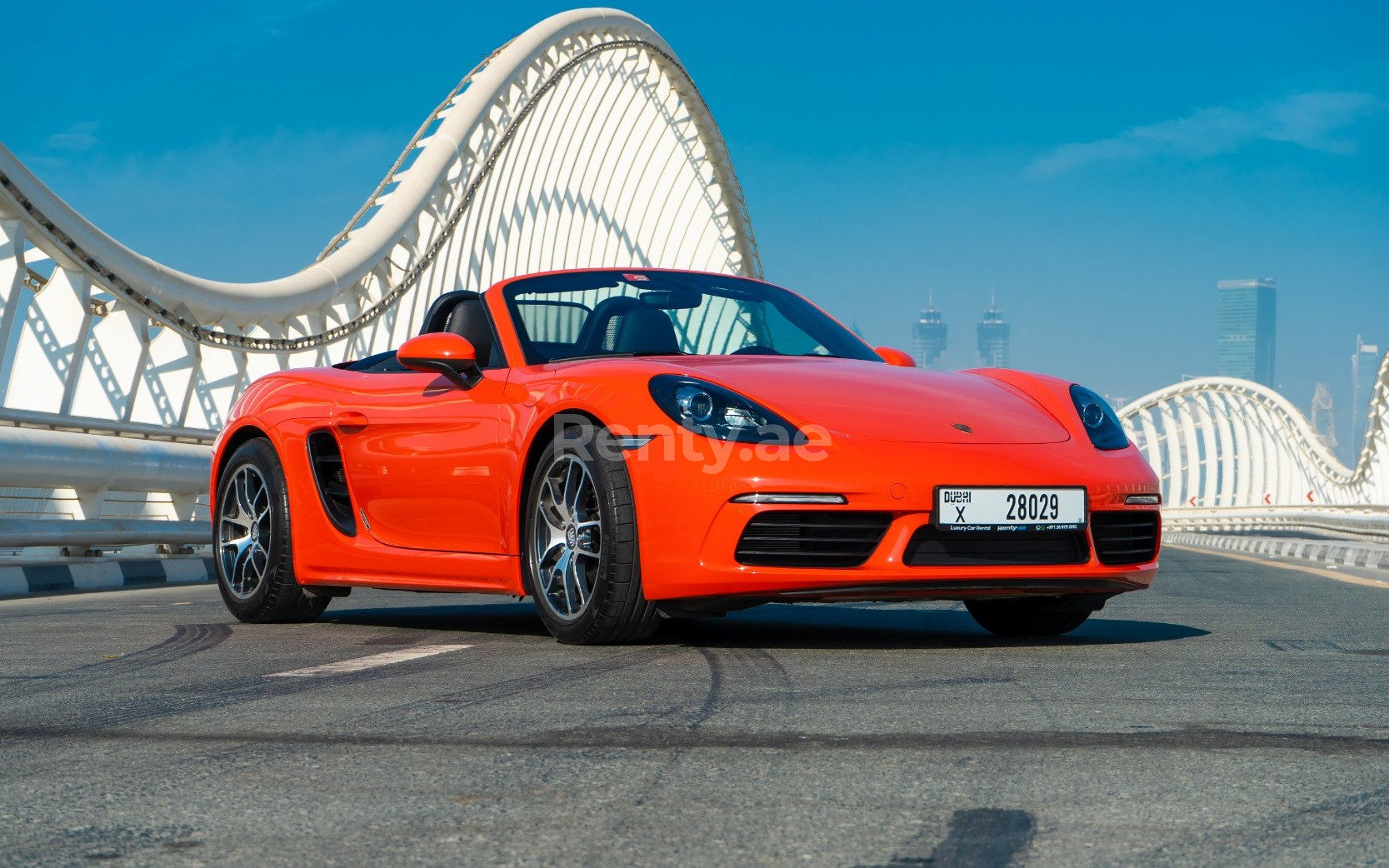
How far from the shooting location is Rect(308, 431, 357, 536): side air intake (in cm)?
643

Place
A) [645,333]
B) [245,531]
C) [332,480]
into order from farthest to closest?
[245,531], [332,480], [645,333]

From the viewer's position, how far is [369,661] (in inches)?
185

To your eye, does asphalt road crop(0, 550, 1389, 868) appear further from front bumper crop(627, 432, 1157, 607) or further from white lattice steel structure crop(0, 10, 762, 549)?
white lattice steel structure crop(0, 10, 762, 549)

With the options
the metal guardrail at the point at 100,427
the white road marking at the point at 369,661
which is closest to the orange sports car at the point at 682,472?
the white road marking at the point at 369,661

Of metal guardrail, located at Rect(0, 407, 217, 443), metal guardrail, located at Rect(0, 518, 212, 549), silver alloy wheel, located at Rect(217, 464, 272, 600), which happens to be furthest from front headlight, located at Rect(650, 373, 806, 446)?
metal guardrail, located at Rect(0, 407, 217, 443)

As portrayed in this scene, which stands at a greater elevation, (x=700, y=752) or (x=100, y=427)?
(x=100, y=427)

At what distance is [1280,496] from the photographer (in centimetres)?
8919

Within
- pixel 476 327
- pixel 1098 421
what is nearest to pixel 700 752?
pixel 1098 421

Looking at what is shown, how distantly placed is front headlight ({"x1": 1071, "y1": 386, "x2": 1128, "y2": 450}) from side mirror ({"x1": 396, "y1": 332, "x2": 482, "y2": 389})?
205cm

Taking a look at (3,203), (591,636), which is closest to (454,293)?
(591,636)

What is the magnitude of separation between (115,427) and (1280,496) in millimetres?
85012

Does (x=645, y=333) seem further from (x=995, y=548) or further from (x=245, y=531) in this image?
(x=245, y=531)

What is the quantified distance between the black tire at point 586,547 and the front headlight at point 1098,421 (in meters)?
1.56

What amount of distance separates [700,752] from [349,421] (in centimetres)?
374
